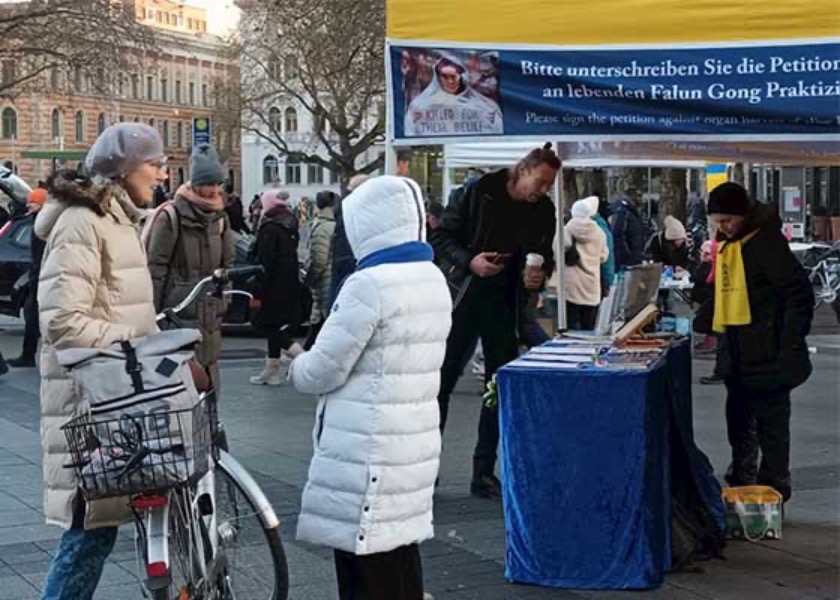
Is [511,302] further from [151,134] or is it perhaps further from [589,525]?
[151,134]

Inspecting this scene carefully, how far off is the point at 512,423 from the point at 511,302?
6.37ft

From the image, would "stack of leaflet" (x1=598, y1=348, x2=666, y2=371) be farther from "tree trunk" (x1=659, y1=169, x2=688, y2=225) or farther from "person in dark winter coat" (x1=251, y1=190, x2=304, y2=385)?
"tree trunk" (x1=659, y1=169, x2=688, y2=225)

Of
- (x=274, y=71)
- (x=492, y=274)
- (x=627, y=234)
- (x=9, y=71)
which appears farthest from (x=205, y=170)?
(x=274, y=71)

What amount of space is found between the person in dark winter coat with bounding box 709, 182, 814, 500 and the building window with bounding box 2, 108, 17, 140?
9679 centimetres

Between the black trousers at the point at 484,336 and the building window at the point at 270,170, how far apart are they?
327 ft

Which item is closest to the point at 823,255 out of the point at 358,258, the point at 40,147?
the point at 358,258

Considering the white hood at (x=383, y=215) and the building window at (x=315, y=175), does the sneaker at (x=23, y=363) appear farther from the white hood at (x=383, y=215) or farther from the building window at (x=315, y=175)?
the building window at (x=315, y=175)

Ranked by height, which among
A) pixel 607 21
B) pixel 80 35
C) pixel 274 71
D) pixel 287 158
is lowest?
pixel 607 21

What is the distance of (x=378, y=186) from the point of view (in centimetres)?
464

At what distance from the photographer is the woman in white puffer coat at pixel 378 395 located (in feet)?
14.9

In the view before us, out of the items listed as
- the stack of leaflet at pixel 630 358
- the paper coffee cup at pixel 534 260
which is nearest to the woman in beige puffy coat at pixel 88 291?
the stack of leaflet at pixel 630 358

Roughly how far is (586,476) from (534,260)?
2152 mm

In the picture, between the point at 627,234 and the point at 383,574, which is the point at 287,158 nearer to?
the point at 627,234

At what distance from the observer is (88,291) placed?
15.0 feet
